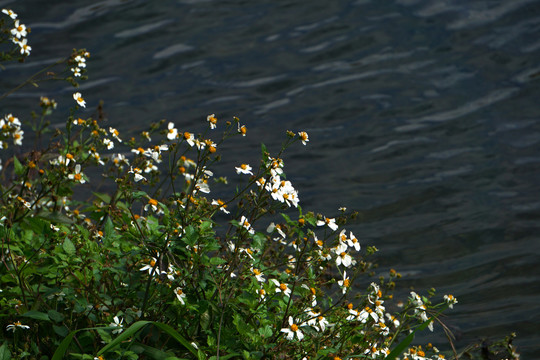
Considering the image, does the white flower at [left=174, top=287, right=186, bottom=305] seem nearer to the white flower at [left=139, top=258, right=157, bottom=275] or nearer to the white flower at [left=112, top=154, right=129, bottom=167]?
the white flower at [left=139, top=258, right=157, bottom=275]

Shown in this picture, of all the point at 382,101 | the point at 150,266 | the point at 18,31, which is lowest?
the point at 382,101

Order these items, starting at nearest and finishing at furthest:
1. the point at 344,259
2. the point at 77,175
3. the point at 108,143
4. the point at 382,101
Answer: the point at 344,259
the point at 77,175
the point at 108,143
the point at 382,101

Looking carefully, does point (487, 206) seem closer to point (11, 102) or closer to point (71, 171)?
point (71, 171)

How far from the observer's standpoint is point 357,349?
2.28 meters

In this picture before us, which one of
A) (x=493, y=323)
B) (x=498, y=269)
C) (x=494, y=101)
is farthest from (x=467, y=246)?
(x=494, y=101)

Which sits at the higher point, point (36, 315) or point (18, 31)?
point (18, 31)

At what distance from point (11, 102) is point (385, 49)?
12.8 feet

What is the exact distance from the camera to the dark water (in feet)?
14.8

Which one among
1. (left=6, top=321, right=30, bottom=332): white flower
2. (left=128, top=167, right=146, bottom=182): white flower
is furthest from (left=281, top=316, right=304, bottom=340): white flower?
(left=6, top=321, right=30, bottom=332): white flower

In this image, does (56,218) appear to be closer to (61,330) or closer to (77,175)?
(77,175)

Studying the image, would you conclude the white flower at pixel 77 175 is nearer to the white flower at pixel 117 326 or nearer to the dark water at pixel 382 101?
the white flower at pixel 117 326

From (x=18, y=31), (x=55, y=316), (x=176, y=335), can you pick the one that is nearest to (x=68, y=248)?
(x=55, y=316)

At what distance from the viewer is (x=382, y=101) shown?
6.38 metres

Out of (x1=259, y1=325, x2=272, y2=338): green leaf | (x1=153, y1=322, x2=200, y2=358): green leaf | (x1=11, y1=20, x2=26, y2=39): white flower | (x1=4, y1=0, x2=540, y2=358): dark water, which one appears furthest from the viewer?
(x1=4, y1=0, x2=540, y2=358): dark water
